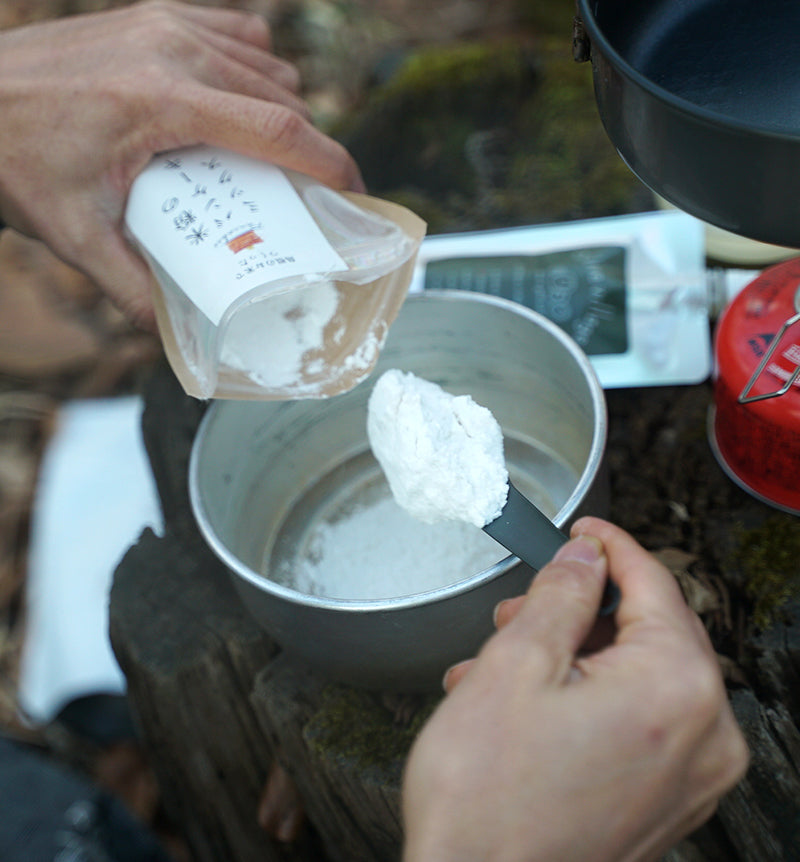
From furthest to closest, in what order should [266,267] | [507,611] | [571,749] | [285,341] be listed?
[285,341], [266,267], [507,611], [571,749]

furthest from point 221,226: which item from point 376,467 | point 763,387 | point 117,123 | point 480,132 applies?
point 480,132

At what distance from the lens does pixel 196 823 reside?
1.16 m

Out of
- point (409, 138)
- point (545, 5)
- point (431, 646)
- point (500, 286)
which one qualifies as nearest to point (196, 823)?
point (431, 646)

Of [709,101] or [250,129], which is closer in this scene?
[709,101]

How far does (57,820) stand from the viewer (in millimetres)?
885

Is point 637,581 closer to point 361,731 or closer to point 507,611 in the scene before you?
point 507,611

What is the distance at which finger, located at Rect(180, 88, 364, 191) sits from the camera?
2.67ft

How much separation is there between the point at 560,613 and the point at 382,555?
415 millimetres

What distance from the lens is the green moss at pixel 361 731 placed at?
2.75 feet

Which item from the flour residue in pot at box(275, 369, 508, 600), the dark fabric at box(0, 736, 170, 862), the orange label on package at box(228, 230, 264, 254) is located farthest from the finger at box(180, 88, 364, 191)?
the dark fabric at box(0, 736, 170, 862)

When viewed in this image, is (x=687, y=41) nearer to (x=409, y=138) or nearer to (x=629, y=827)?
(x=629, y=827)

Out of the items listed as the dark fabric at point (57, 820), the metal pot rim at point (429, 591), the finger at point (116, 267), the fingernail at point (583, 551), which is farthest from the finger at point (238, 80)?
the dark fabric at point (57, 820)

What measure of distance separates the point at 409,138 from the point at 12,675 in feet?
3.61

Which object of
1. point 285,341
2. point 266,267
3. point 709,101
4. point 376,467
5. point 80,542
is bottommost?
point 80,542
